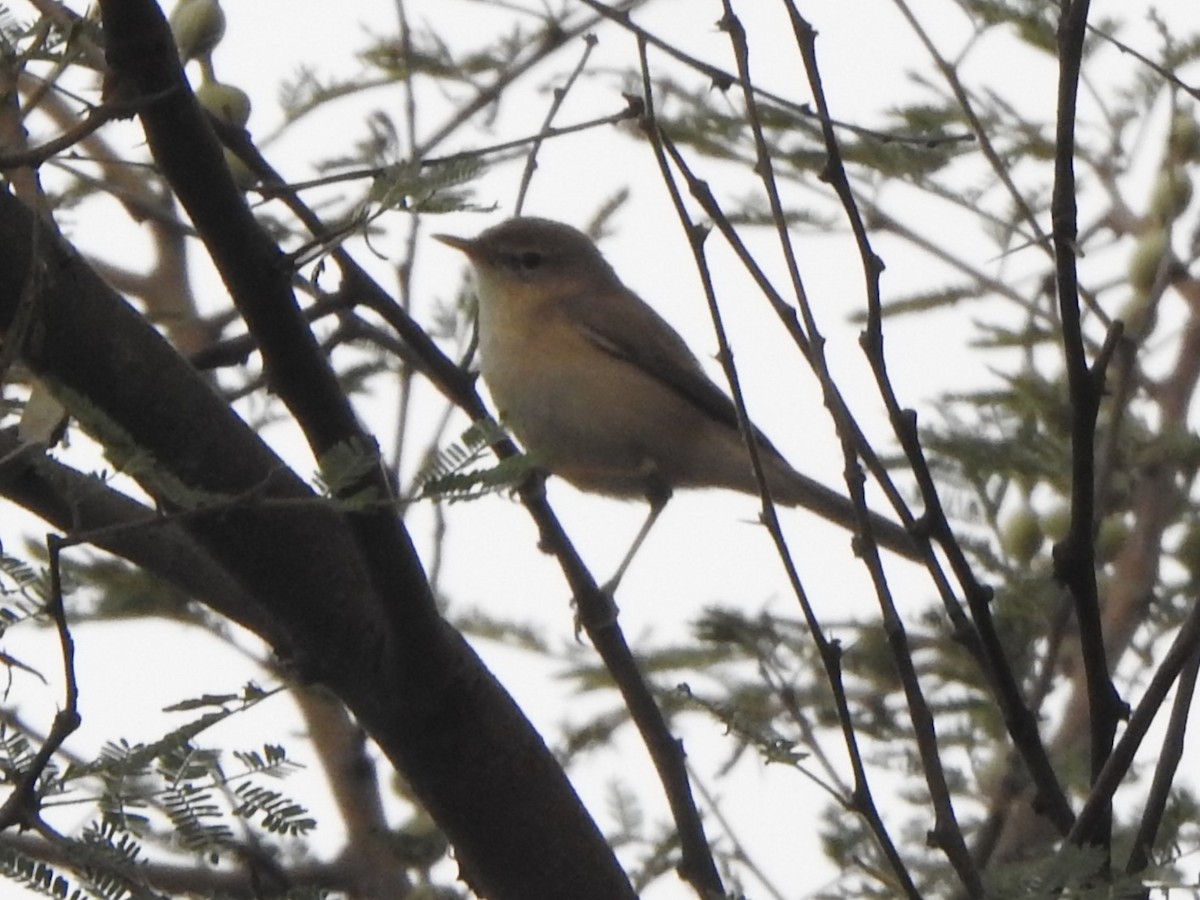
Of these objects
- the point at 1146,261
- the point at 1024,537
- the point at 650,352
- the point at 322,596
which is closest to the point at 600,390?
the point at 650,352

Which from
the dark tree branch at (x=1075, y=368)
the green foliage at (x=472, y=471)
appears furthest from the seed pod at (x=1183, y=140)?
the green foliage at (x=472, y=471)

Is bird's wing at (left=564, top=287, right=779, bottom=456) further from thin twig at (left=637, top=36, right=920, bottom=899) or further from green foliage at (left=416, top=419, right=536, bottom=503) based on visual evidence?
green foliage at (left=416, top=419, right=536, bottom=503)

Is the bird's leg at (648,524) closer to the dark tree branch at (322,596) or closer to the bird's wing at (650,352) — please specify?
the bird's wing at (650,352)

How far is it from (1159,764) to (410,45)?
275 cm

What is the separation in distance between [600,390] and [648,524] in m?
0.45

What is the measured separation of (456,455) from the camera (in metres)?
2.70

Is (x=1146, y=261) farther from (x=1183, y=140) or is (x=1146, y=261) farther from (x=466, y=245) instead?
(x=466, y=245)

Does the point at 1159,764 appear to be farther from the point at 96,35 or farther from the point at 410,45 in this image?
the point at 410,45

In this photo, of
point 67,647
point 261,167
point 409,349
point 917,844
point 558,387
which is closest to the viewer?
point 67,647

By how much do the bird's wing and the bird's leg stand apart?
31 centimetres

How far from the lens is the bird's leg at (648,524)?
5.68 metres

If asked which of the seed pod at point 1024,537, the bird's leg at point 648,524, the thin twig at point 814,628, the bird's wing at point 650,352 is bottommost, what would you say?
the thin twig at point 814,628

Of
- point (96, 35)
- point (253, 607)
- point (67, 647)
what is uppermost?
point (96, 35)

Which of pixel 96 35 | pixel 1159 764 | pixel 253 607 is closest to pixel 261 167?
pixel 96 35
